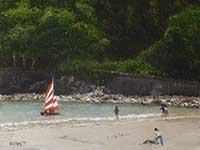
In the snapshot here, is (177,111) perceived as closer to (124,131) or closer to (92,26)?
(124,131)

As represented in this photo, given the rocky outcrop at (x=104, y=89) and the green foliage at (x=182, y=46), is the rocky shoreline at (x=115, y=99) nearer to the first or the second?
the rocky outcrop at (x=104, y=89)

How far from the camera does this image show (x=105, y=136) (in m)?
38.6

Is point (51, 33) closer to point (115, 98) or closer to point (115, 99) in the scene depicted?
point (115, 98)

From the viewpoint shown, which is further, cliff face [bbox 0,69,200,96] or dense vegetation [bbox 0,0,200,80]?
dense vegetation [bbox 0,0,200,80]

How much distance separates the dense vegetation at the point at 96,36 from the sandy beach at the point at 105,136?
2259cm

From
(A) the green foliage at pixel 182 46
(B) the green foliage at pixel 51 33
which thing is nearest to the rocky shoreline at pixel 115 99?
(A) the green foliage at pixel 182 46

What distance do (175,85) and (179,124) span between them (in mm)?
21001

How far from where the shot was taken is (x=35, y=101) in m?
68.9

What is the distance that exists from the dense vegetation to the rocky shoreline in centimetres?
379

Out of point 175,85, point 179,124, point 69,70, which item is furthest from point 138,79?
point 179,124

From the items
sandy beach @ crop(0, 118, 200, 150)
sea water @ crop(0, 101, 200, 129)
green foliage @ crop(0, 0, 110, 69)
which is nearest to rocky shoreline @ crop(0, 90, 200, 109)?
sea water @ crop(0, 101, 200, 129)

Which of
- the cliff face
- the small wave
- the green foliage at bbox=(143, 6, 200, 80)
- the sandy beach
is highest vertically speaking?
the green foliage at bbox=(143, 6, 200, 80)

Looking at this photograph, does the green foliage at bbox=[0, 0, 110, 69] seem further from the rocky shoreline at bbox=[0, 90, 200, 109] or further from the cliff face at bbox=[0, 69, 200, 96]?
the rocky shoreline at bbox=[0, 90, 200, 109]

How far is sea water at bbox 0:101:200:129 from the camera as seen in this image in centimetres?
4791
